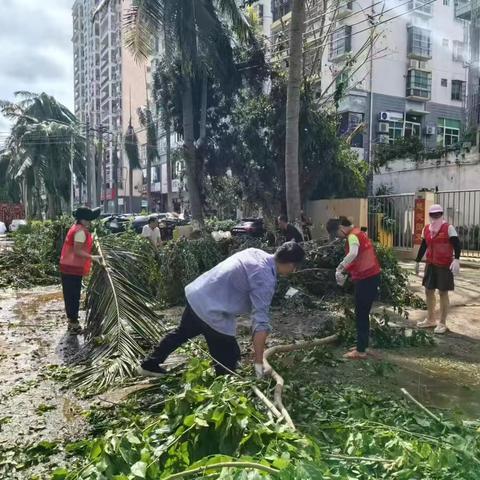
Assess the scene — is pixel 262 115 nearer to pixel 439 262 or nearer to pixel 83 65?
pixel 439 262

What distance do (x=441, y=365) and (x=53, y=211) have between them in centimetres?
3957

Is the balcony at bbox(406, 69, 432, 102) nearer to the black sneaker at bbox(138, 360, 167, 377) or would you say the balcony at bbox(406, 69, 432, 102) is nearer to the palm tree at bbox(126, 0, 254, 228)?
A: the palm tree at bbox(126, 0, 254, 228)

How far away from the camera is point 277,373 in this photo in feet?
13.7

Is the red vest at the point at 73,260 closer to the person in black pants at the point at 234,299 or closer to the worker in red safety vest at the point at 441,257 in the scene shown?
the person in black pants at the point at 234,299

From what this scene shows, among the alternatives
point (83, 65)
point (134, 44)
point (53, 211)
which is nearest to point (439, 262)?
point (134, 44)

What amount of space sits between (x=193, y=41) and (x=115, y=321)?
45.3 feet

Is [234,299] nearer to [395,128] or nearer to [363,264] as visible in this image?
[363,264]

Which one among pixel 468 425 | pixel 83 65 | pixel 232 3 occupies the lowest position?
pixel 468 425

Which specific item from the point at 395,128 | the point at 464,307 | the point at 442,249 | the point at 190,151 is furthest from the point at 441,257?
the point at 395,128

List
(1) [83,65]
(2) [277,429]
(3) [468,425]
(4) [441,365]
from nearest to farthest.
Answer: (2) [277,429] < (3) [468,425] < (4) [441,365] < (1) [83,65]

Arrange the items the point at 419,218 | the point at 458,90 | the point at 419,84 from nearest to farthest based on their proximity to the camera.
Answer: the point at 419,218 < the point at 419,84 < the point at 458,90

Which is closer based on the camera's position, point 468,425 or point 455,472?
point 455,472

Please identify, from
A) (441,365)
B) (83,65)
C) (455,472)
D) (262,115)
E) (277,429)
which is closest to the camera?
(455,472)

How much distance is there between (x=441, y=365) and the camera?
5.60 m
